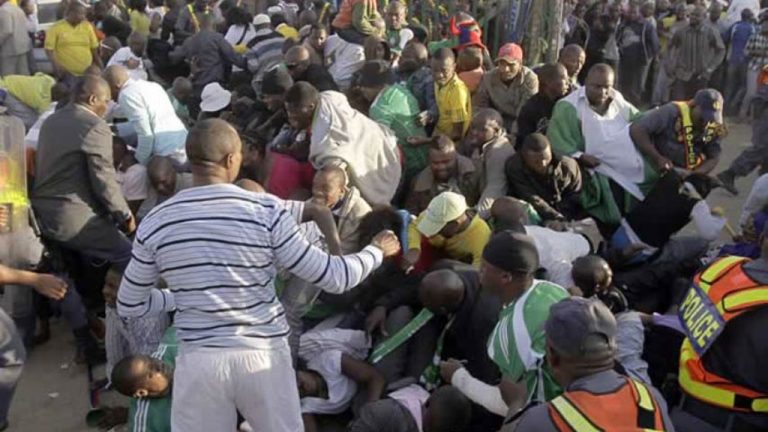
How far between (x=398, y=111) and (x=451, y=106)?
14.9 inches

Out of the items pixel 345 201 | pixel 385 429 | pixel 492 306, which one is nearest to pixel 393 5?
pixel 345 201

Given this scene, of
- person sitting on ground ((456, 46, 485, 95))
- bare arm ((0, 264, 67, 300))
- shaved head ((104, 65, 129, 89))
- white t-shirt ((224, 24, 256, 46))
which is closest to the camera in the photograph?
bare arm ((0, 264, 67, 300))

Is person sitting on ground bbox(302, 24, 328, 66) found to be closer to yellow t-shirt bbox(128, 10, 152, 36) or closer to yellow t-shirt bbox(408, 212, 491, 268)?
yellow t-shirt bbox(408, 212, 491, 268)

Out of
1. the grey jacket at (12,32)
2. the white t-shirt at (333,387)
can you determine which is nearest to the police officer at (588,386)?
the white t-shirt at (333,387)

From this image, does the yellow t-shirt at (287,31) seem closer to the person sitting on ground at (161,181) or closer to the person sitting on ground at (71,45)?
the person sitting on ground at (71,45)

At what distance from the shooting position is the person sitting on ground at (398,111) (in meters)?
6.02

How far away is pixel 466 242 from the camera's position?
470cm

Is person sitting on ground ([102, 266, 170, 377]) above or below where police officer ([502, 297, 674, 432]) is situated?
below

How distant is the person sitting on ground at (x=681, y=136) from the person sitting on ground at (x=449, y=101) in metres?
1.17

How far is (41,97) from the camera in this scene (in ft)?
24.3

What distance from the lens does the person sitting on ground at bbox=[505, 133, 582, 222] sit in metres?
5.22

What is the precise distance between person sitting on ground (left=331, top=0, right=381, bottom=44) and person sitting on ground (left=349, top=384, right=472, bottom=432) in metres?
4.57

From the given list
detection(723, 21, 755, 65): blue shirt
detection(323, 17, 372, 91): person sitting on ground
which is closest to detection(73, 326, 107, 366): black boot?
detection(323, 17, 372, 91): person sitting on ground

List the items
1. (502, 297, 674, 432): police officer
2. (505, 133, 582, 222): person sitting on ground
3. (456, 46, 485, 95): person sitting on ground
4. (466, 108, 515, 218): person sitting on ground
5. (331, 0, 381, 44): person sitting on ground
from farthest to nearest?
(331, 0, 381, 44): person sitting on ground, (456, 46, 485, 95): person sitting on ground, (466, 108, 515, 218): person sitting on ground, (505, 133, 582, 222): person sitting on ground, (502, 297, 674, 432): police officer
